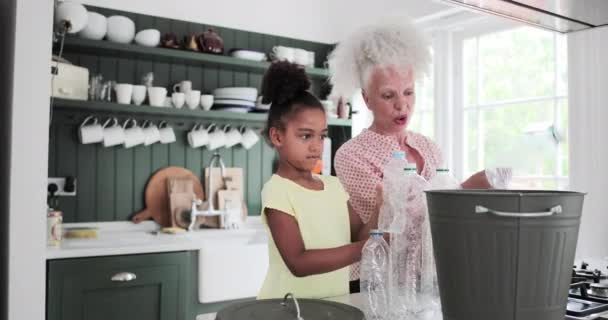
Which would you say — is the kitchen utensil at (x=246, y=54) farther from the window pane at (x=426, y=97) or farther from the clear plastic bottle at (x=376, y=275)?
the clear plastic bottle at (x=376, y=275)

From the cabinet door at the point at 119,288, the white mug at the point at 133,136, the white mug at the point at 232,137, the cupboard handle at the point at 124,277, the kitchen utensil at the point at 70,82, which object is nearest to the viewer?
the cabinet door at the point at 119,288

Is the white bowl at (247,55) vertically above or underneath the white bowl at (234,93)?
above

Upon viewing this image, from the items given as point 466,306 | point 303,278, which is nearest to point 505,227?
point 466,306

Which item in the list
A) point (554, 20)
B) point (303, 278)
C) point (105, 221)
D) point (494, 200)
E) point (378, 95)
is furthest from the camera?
point (105, 221)

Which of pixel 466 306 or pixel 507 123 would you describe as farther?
pixel 507 123

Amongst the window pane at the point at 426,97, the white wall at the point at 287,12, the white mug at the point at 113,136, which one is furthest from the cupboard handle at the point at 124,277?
the window pane at the point at 426,97

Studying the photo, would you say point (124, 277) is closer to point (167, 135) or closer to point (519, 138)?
point (167, 135)

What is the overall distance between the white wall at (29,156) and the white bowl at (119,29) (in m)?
0.78

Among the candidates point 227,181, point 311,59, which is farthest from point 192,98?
point 311,59

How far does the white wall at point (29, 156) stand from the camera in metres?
2.20

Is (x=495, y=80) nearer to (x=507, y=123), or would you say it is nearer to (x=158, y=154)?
(x=507, y=123)

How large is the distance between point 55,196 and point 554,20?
8.25 feet

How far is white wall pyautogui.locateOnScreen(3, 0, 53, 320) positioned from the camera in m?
2.20

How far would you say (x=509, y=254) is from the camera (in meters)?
0.82
